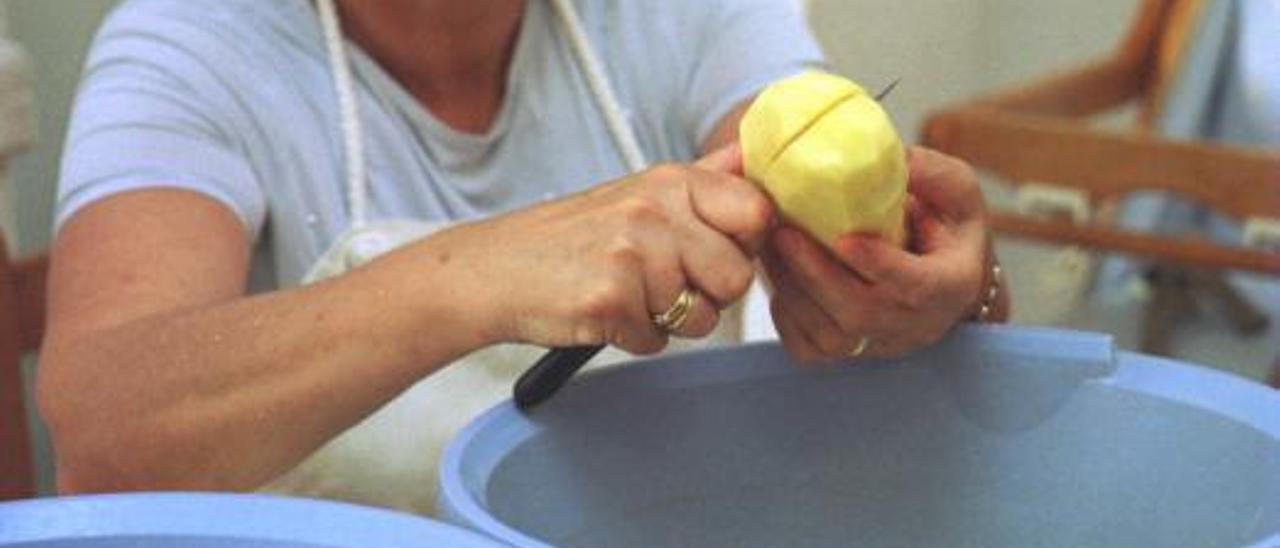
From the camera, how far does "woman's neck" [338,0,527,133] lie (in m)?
0.79

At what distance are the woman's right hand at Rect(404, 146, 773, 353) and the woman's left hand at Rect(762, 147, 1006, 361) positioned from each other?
0.02m

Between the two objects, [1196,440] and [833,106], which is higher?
[833,106]

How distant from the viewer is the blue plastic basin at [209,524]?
1.13 ft

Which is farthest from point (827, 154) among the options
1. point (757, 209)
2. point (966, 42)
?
point (966, 42)

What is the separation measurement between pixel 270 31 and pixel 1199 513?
488 millimetres

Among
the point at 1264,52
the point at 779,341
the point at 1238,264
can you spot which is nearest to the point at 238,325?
the point at 779,341

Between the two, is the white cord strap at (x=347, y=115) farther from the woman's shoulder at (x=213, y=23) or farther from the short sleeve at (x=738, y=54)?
the short sleeve at (x=738, y=54)

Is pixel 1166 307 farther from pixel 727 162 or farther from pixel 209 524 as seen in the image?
pixel 209 524

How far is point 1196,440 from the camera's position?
1.62 ft

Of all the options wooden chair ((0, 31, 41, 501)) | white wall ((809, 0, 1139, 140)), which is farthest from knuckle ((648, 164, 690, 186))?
white wall ((809, 0, 1139, 140))

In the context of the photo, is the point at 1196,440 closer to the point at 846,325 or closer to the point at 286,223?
the point at 846,325

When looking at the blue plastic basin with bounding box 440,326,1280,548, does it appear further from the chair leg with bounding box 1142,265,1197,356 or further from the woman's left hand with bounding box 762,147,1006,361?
the chair leg with bounding box 1142,265,1197,356

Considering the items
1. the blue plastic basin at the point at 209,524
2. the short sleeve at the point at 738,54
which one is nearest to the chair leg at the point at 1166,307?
the short sleeve at the point at 738,54

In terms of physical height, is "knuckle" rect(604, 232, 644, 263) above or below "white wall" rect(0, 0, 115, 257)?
above
